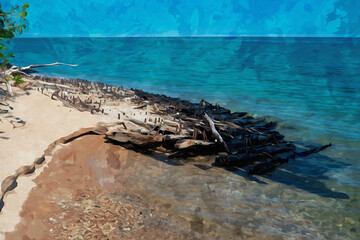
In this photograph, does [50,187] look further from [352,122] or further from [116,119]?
[352,122]

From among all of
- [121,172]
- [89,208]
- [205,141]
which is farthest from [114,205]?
[205,141]

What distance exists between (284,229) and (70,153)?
18.2ft

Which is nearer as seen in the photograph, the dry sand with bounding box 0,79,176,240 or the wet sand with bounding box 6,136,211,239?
the wet sand with bounding box 6,136,211,239

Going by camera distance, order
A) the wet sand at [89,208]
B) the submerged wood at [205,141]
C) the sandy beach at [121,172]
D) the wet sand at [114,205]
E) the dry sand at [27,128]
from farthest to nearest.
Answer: the submerged wood at [205,141], the dry sand at [27,128], the sandy beach at [121,172], the wet sand at [114,205], the wet sand at [89,208]

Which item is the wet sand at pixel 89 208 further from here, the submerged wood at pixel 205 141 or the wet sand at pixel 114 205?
the submerged wood at pixel 205 141

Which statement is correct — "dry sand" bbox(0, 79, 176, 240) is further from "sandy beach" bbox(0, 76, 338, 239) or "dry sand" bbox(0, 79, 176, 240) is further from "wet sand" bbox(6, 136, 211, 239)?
→ "wet sand" bbox(6, 136, 211, 239)

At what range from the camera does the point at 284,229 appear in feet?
19.4

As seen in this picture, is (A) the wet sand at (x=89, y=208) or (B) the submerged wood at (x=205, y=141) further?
(B) the submerged wood at (x=205, y=141)

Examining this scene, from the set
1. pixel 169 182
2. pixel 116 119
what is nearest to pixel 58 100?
pixel 116 119

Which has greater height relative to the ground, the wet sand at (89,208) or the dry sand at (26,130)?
the dry sand at (26,130)

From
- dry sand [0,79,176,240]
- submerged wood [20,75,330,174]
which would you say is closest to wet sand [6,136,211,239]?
dry sand [0,79,176,240]

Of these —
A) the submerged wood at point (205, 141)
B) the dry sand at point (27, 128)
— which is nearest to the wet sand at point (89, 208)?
the dry sand at point (27, 128)

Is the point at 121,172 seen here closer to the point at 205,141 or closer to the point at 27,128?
the point at 205,141

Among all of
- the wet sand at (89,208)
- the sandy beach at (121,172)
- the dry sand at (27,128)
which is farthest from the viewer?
the dry sand at (27,128)
